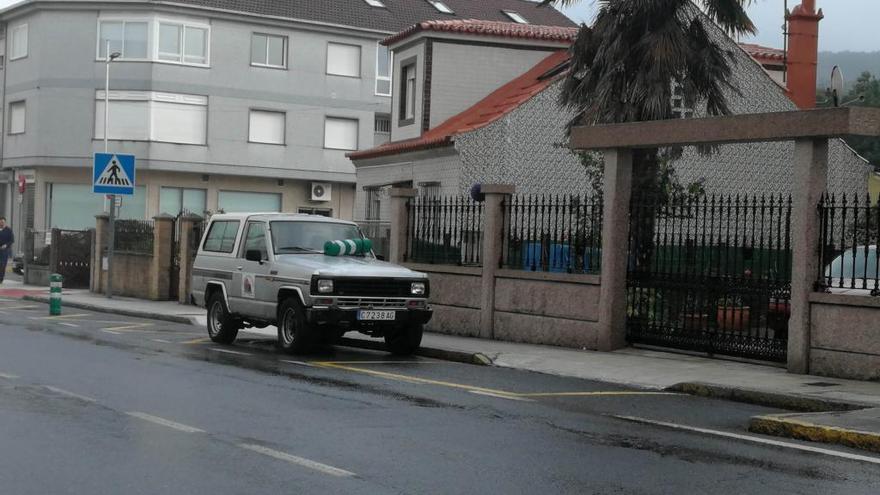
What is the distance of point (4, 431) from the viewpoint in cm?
946

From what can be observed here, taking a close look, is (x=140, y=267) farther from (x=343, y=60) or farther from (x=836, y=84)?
(x=343, y=60)

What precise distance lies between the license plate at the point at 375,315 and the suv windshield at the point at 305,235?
68.6 inches

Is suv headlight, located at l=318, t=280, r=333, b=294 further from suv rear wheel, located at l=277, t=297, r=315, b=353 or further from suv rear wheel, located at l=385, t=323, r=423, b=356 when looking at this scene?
suv rear wheel, located at l=385, t=323, r=423, b=356

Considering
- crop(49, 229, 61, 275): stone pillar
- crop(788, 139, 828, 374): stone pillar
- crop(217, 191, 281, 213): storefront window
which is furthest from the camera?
crop(217, 191, 281, 213): storefront window

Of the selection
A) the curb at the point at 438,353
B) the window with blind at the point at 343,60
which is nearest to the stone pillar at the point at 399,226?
the curb at the point at 438,353

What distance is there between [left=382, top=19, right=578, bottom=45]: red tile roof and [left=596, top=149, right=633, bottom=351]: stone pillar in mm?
15510

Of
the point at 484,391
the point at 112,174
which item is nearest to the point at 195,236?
the point at 112,174

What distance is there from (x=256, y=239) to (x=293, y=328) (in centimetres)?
184

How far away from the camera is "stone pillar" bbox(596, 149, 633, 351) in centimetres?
1761

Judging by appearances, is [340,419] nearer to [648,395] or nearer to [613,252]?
[648,395]

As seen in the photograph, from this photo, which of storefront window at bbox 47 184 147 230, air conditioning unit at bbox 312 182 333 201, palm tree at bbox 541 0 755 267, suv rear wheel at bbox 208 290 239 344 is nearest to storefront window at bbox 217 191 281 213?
air conditioning unit at bbox 312 182 333 201

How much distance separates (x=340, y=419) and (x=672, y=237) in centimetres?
765

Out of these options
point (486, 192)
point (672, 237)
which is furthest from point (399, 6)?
point (672, 237)

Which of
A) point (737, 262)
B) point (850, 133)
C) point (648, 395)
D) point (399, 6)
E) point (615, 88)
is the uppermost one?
point (399, 6)
